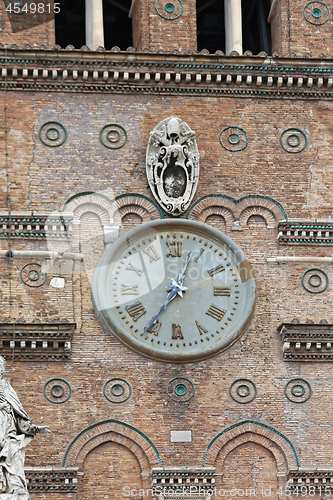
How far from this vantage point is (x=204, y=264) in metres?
26.1

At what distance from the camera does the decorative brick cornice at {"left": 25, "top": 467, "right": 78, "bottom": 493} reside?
2462 cm

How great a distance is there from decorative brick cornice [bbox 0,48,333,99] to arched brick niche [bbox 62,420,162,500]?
5.31m

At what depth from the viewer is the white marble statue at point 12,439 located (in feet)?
74.2

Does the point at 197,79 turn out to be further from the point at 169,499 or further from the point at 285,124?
the point at 169,499

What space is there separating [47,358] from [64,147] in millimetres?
3340

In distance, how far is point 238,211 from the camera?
1038 inches

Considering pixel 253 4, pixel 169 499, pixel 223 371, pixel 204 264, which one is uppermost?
pixel 253 4

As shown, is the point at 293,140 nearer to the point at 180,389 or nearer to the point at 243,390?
the point at 243,390

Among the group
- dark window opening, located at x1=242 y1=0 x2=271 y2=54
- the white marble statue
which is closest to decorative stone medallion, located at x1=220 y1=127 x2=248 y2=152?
dark window opening, located at x1=242 y1=0 x2=271 y2=54

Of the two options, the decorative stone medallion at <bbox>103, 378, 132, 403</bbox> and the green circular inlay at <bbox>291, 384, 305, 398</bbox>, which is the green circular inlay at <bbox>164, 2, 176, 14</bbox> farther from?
the green circular inlay at <bbox>291, 384, 305, 398</bbox>

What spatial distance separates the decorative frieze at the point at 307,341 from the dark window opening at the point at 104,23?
6995mm

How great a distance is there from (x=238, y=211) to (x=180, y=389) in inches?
116

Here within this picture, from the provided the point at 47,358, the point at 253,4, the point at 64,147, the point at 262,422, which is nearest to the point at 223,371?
the point at 262,422

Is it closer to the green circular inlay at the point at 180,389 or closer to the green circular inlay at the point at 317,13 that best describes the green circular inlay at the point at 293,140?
the green circular inlay at the point at 317,13
